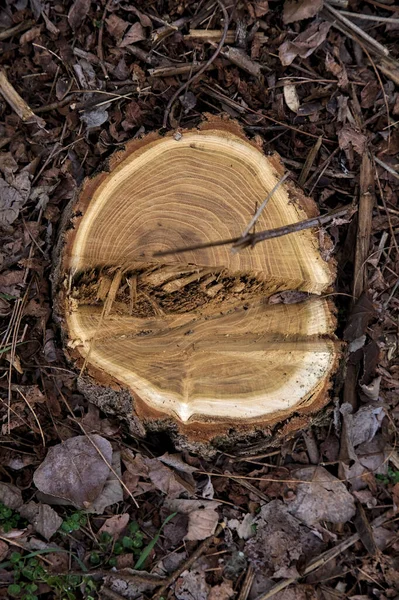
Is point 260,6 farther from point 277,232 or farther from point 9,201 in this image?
point 9,201

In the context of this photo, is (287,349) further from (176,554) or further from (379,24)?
(379,24)

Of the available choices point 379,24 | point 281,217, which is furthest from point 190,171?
point 379,24

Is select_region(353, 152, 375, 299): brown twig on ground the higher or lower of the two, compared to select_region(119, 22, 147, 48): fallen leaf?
lower

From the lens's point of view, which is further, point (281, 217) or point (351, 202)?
point (351, 202)

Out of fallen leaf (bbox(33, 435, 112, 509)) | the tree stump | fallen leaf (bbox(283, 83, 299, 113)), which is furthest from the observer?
fallen leaf (bbox(283, 83, 299, 113))

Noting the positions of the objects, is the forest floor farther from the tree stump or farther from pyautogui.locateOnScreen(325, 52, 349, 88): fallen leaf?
the tree stump

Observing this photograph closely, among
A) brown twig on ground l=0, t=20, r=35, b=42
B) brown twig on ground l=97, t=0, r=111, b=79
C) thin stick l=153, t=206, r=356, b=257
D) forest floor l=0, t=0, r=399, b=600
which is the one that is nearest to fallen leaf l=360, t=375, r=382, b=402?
forest floor l=0, t=0, r=399, b=600
